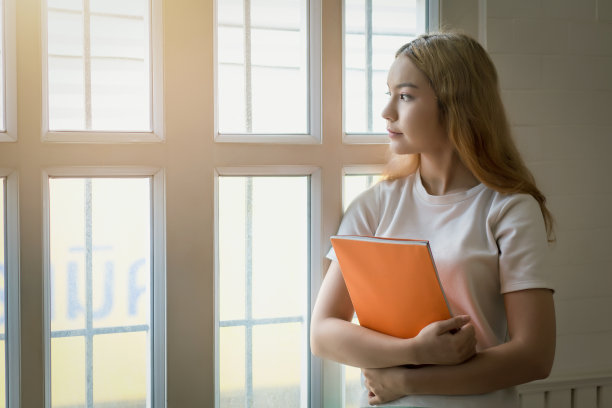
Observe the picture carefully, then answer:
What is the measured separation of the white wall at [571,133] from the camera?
1948 millimetres

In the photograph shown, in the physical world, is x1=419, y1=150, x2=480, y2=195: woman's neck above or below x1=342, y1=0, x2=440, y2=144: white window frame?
below

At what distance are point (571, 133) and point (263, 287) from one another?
43.2 inches

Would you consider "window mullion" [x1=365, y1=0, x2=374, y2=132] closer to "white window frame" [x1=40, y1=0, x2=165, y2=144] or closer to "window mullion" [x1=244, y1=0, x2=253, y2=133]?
"window mullion" [x1=244, y1=0, x2=253, y2=133]

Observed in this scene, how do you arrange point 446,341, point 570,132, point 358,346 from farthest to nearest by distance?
point 570,132
point 358,346
point 446,341

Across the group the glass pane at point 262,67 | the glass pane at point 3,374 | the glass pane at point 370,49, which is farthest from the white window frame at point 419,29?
the glass pane at point 3,374

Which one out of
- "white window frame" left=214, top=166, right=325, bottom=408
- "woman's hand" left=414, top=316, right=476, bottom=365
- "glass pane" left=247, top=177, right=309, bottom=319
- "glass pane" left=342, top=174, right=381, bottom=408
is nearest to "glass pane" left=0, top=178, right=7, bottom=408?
"white window frame" left=214, top=166, right=325, bottom=408

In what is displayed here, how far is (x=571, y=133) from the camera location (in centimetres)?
203

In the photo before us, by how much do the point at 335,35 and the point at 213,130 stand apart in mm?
453

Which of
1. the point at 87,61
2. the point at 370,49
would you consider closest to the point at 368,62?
the point at 370,49

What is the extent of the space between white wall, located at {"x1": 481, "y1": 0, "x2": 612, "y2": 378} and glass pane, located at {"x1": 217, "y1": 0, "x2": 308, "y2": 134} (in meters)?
0.59

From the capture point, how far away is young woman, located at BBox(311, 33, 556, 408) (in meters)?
1.47

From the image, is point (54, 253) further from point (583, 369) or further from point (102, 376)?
point (583, 369)

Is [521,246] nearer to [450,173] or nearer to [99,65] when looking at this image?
[450,173]

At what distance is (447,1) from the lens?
1875 mm
